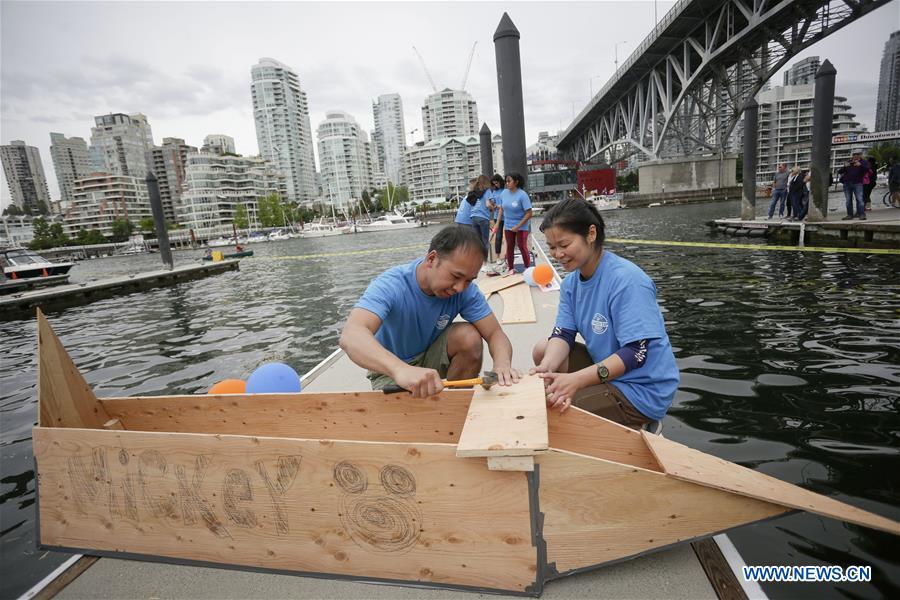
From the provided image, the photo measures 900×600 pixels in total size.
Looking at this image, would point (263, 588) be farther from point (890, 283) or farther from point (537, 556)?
point (890, 283)

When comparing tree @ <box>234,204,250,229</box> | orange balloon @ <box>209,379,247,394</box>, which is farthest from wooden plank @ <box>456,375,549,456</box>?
tree @ <box>234,204,250,229</box>

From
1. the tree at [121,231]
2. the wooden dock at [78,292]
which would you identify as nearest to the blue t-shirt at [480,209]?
the wooden dock at [78,292]

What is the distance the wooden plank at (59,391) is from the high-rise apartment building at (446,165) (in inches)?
5500

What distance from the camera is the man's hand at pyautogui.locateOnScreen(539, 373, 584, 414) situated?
7.42 ft

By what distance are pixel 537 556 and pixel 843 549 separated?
5.88ft

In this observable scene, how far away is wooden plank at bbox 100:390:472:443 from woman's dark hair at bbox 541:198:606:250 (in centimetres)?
113

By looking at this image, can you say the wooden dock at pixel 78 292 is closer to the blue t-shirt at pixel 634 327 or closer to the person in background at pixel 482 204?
the person in background at pixel 482 204

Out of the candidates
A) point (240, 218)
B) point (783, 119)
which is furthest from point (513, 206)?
point (783, 119)

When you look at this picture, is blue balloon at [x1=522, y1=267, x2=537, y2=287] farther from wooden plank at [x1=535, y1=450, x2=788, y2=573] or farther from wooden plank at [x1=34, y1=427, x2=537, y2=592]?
wooden plank at [x1=34, y1=427, x2=537, y2=592]

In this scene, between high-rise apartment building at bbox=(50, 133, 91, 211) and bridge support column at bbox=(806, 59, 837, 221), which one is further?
high-rise apartment building at bbox=(50, 133, 91, 211)

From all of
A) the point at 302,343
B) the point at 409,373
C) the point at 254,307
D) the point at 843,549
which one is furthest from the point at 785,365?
the point at 254,307

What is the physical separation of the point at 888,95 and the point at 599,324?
5424 inches

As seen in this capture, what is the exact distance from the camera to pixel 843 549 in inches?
91.4

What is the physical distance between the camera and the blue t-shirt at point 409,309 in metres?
2.79
